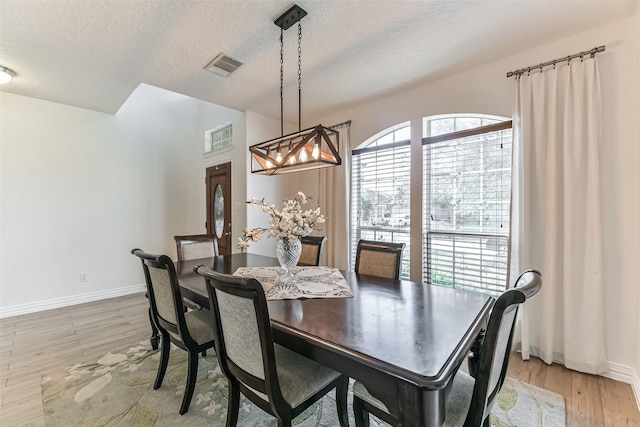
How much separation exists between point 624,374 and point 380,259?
1983mm

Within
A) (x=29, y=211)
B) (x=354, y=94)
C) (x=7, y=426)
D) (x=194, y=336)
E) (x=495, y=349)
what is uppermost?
(x=354, y=94)

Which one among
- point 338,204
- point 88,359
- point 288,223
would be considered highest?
point 338,204

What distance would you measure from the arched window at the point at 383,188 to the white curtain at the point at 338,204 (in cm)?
13

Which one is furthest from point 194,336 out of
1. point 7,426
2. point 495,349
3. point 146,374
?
point 495,349

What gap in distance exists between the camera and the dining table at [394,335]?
3.21 feet

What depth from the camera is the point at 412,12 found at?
6.68ft

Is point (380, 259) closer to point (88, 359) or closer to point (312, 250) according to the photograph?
point (312, 250)

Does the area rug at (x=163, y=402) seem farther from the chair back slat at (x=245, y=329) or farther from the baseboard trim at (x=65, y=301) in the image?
the baseboard trim at (x=65, y=301)

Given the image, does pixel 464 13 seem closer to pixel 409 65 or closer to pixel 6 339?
pixel 409 65

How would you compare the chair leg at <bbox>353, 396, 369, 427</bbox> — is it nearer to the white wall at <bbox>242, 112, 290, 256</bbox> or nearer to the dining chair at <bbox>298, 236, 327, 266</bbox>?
the dining chair at <bbox>298, 236, 327, 266</bbox>

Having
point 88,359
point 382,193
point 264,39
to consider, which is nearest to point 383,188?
point 382,193

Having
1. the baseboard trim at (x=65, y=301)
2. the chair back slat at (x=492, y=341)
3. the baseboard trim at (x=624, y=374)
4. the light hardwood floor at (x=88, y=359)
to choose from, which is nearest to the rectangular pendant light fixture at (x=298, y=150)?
the chair back slat at (x=492, y=341)

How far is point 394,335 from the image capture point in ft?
4.03

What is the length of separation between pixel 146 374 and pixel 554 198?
143 inches
